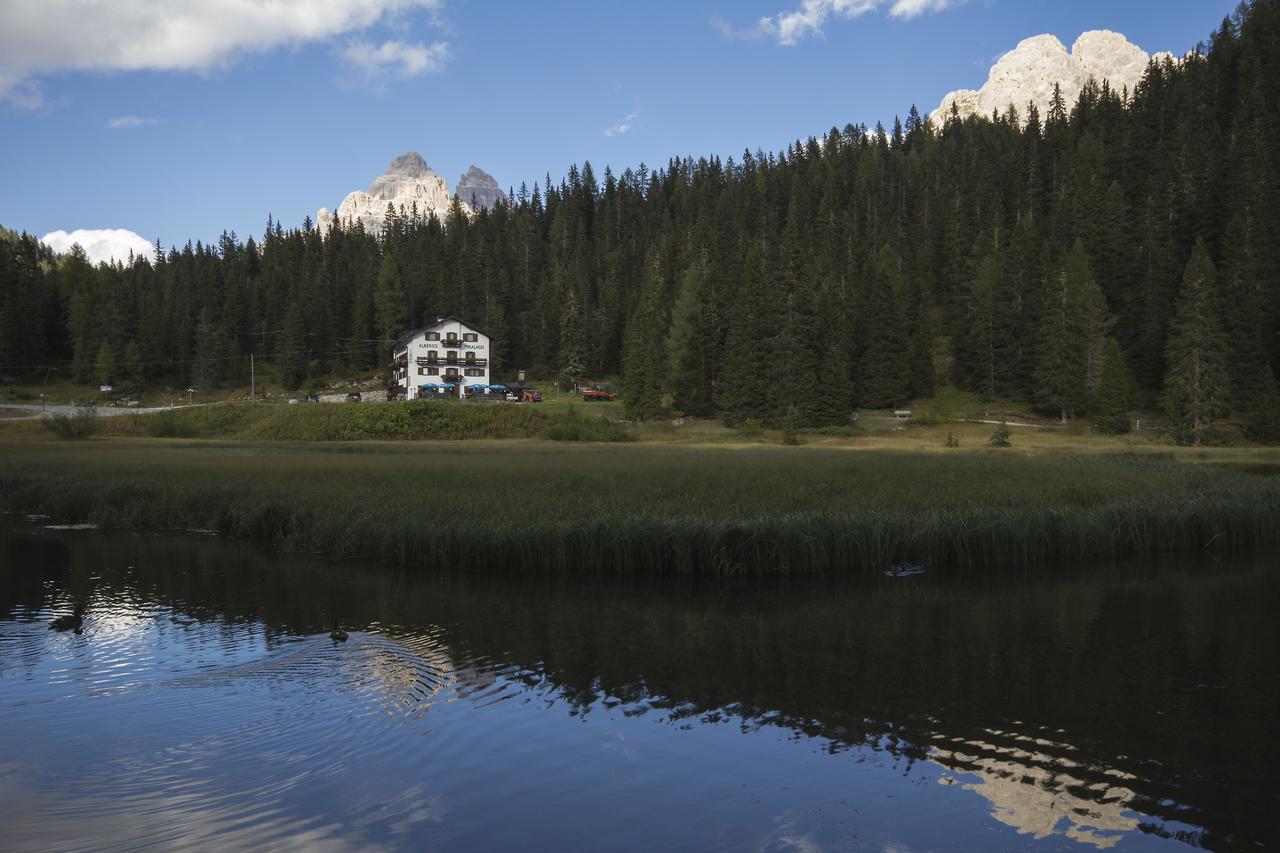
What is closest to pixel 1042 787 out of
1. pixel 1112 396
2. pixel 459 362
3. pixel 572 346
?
pixel 1112 396

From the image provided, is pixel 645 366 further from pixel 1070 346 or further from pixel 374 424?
pixel 1070 346

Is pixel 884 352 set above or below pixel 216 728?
above

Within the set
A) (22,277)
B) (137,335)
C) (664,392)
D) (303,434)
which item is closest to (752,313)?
(664,392)

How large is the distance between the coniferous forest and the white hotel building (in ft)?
29.2

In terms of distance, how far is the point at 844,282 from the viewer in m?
114

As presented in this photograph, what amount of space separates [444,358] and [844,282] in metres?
56.9

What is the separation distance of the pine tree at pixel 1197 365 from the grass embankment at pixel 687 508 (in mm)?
34981

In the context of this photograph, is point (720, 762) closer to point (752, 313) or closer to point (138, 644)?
point (138, 644)

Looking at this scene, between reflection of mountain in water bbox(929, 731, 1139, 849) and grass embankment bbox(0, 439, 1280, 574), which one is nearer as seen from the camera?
reflection of mountain in water bbox(929, 731, 1139, 849)

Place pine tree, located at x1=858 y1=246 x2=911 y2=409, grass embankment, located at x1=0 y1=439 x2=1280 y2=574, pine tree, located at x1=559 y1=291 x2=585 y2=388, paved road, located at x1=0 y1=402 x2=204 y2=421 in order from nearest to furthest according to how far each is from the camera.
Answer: grass embankment, located at x1=0 y1=439 x2=1280 y2=574
paved road, located at x1=0 y1=402 x2=204 y2=421
pine tree, located at x1=858 y1=246 x2=911 y2=409
pine tree, located at x1=559 y1=291 x2=585 y2=388

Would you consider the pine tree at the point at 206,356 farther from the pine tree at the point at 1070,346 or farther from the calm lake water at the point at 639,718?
the calm lake water at the point at 639,718

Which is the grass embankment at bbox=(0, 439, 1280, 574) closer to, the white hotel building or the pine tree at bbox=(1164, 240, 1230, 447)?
the pine tree at bbox=(1164, 240, 1230, 447)

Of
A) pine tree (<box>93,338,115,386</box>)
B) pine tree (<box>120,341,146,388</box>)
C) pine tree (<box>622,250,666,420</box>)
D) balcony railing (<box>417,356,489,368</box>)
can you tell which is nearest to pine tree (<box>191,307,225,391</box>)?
pine tree (<box>120,341,146,388</box>)

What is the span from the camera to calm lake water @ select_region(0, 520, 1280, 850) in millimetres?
10062
